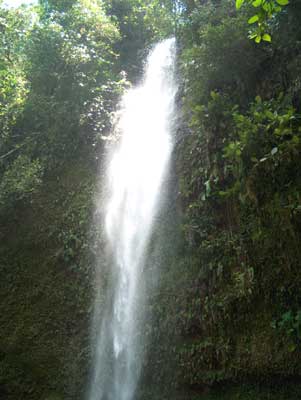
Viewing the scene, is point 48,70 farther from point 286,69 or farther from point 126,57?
point 286,69

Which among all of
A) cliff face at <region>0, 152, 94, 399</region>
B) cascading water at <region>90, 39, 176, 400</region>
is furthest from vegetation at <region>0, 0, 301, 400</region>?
cascading water at <region>90, 39, 176, 400</region>

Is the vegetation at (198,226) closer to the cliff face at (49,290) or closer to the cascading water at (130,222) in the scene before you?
the cliff face at (49,290)

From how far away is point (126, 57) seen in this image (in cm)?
1130

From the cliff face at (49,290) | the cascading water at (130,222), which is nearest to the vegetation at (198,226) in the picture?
the cliff face at (49,290)

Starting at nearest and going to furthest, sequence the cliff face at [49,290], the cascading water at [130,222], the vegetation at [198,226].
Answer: the vegetation at [198,226] < the cascading water at [130,222] < the cliff face at [49,290]

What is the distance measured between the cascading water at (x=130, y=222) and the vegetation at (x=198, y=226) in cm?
31

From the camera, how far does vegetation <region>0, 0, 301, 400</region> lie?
3.86 meters

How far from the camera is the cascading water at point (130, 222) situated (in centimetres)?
498

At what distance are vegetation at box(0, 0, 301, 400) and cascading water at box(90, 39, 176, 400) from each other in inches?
12.4

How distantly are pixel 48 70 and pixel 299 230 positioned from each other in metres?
7.57

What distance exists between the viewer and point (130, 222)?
19.8 ft

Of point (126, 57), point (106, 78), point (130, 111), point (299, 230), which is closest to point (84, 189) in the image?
point (130, 111)

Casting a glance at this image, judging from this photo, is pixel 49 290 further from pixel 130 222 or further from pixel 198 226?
pixel 198 226

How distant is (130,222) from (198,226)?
156 centimetres
